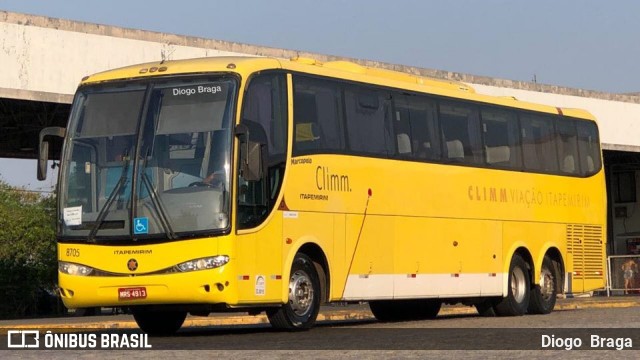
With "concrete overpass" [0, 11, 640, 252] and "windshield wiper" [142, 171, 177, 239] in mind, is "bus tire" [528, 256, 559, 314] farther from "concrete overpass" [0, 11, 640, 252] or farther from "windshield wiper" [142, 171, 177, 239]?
"windshield wiper" [142, 171, 177, 239]

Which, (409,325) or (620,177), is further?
(620,177)

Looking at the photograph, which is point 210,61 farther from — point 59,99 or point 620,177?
point 620,177

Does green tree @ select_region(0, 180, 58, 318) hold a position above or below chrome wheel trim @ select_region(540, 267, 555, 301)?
above

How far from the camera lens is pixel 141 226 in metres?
17.8

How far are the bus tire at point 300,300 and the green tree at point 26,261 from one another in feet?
82.8

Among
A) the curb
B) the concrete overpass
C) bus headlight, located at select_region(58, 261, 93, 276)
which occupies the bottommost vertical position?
the curb

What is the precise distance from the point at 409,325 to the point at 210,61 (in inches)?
221

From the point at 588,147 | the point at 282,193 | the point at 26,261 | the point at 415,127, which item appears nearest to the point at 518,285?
the point at 588,147

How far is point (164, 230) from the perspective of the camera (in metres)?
17.7

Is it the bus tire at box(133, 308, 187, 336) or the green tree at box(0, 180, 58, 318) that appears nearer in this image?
the bus tire at box(133, 308, 187, 336)

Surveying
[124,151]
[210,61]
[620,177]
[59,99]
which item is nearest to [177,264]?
[124,151]

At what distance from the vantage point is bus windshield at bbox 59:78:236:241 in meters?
17.7

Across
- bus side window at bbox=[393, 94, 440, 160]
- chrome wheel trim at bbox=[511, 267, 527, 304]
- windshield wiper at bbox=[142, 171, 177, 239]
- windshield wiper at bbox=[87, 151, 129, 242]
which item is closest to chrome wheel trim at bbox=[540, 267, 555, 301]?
chrome wheel trim at bbox=[511, 267, 527, 304]

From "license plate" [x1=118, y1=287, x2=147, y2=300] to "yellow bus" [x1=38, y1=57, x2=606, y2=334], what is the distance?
0.02 m
